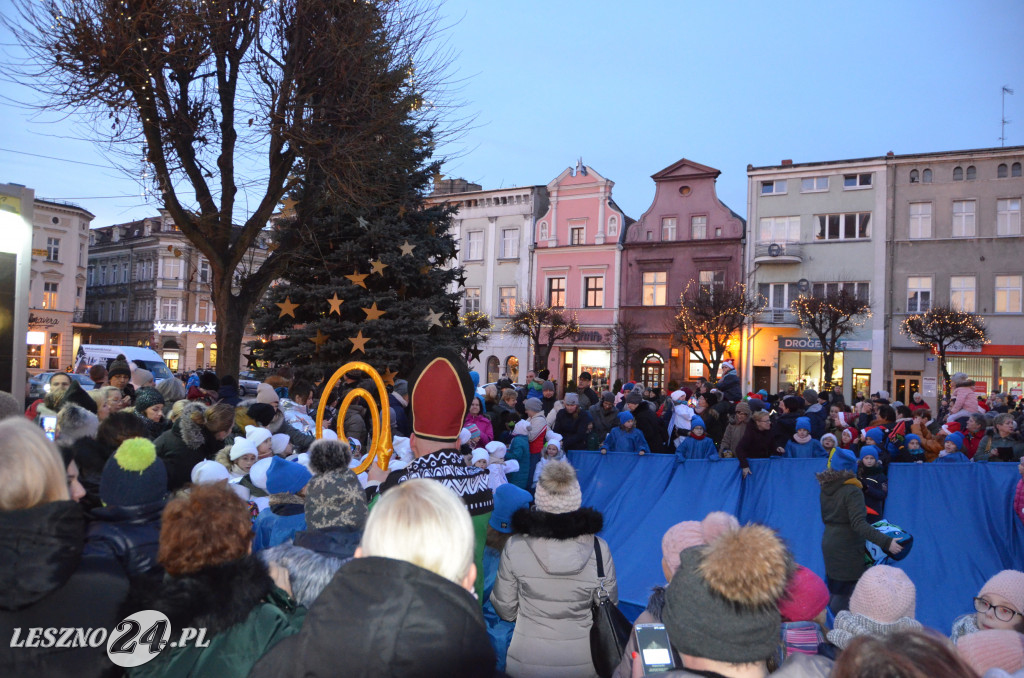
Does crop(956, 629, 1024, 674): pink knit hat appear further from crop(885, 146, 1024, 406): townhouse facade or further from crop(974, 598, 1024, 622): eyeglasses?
crop(885, 146, 1024, 406): townhouse facade

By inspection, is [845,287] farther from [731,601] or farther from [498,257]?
[731,601]

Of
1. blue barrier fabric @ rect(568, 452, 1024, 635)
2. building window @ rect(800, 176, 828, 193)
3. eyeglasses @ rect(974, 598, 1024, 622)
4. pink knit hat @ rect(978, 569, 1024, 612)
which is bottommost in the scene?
blue barrier fabric @ rect(568, 452, 1024, 635)

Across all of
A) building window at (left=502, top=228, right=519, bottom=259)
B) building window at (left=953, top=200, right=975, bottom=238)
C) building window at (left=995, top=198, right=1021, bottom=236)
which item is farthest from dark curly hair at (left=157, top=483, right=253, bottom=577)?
building window at (left=502, top=228, right=519, bottom=259)

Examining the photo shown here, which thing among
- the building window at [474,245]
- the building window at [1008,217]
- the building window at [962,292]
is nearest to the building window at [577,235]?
the building window at [474,245]

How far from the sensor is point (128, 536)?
3.13 m

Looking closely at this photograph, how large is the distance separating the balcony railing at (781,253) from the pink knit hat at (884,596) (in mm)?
32300

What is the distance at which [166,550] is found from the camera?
2.70 m

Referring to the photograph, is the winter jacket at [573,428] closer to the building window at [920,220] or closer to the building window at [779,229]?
the building window at [779,229]

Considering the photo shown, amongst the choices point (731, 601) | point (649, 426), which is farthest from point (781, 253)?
point (731, 601)

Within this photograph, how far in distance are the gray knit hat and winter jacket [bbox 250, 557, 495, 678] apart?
2.19ft

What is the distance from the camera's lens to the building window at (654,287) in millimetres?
36450

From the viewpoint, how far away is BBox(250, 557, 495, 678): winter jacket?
1.84 meters

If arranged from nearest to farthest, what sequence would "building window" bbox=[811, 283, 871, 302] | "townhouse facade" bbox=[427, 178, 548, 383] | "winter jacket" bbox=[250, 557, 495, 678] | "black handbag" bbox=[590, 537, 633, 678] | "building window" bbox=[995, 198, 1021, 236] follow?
"winter jacket" bbox=[250, 557, 495, 678] → "black handbag" bbox=[590, 537, 633, 678] → "building window" bbox=[995, 198, 1021, 236] → "building window" bbox=[811, 283, 871, 302] → "townhouse facade" bbox=[427, 178, 548, 383]

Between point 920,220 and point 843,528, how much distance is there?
31.5m
